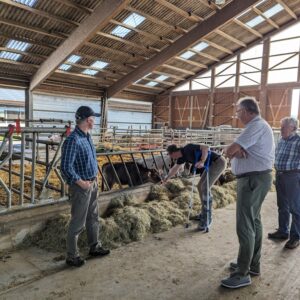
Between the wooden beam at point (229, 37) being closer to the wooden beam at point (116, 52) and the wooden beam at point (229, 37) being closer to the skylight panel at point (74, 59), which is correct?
the wooden beam at point (116, 52)

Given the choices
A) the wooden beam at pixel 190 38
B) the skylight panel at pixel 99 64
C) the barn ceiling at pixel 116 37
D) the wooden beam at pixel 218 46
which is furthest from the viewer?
the wooden beam at pixel 218 46

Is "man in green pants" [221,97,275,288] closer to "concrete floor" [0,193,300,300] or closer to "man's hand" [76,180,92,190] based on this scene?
"concrete floor" [0,193,300,300]

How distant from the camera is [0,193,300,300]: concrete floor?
2.44m

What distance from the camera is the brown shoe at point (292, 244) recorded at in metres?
3.42

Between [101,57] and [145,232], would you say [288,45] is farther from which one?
[145,232]

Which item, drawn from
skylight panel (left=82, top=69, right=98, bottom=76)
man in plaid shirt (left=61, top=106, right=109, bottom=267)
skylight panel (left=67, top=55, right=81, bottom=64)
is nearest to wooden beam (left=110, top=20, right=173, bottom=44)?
skylight panel (left=67, top=55, right=81, bottom=64)

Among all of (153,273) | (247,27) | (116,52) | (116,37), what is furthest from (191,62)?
(153,273)

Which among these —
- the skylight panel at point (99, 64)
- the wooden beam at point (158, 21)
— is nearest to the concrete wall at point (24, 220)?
the wooden beam at point (158, 21)

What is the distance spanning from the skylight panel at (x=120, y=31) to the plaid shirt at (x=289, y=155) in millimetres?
9469

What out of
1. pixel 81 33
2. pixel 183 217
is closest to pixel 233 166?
pixel 183 217

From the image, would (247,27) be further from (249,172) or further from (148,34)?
(249,172)

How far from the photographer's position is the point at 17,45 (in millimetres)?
11016

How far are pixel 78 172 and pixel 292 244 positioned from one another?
2.55 metres

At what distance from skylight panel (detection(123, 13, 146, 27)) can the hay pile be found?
7760mm
